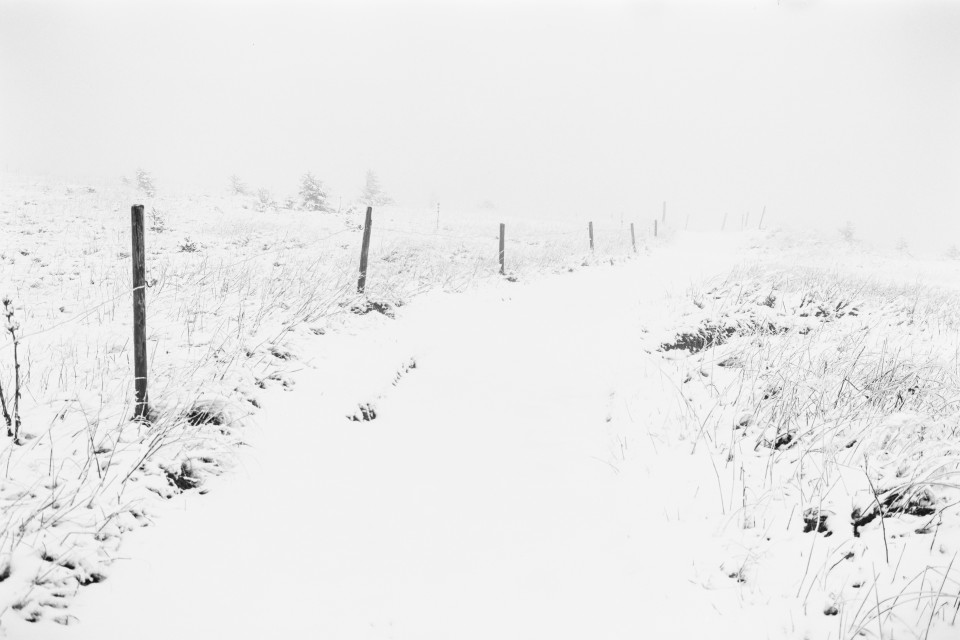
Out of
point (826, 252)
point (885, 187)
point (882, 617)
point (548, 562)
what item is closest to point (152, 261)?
point (548, 562)

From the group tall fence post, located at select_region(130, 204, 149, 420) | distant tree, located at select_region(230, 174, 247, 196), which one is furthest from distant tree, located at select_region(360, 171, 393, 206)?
tall fence post, located at select_region(130, 204, 149, 420)

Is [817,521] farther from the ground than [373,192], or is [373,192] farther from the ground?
[373,192]

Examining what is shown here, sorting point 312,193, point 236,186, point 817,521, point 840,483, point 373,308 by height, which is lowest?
point 817,521

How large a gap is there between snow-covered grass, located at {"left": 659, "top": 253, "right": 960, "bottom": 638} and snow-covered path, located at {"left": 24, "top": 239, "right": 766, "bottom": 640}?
332mm

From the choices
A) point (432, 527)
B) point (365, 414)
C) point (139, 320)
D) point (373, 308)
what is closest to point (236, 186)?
point (373, 308)

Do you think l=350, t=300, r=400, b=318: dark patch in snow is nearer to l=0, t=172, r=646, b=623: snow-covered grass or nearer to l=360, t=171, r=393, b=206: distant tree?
l=0, t=172, r=646, b=623: snow-covered grass

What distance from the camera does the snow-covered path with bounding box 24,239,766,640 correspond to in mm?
2447

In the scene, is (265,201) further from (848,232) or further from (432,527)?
(848,232)

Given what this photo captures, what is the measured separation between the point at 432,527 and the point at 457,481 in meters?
0.64

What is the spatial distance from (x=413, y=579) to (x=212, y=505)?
5.38 ft

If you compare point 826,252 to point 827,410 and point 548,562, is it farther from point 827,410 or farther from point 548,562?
point 548,562

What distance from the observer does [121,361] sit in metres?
4.26

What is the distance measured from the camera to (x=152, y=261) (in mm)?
9906

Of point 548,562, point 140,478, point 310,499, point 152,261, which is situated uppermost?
point 152,261
